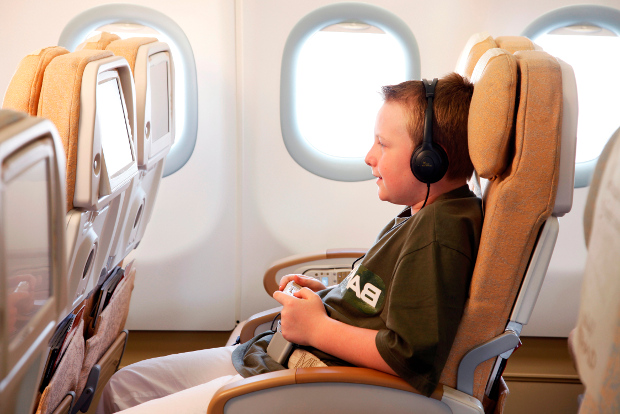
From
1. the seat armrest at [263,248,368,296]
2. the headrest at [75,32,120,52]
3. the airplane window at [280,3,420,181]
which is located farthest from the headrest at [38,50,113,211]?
the airplane window at [280,3,420,181]

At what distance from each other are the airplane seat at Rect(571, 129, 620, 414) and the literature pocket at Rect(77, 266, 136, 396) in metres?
1.53

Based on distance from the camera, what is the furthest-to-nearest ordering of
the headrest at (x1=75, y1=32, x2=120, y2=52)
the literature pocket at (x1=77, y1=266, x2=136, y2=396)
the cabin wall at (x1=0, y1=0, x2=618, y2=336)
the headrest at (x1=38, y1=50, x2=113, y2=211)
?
the cabin wall at (x1=0, y1=0, x2=618, y2=336), the headrest at (x1=75, y1=32, x2=120, y2=52), the literature pocket at (x1=77, y1=266, x2=136, y2=396), the headrest at (x1=38, y1=50, x2=113, y2=211)

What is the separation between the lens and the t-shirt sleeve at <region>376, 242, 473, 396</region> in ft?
3.98

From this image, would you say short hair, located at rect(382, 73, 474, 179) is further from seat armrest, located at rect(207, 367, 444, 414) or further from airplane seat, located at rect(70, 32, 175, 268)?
airplane seat, located at rect(70, 32, 175, 268)

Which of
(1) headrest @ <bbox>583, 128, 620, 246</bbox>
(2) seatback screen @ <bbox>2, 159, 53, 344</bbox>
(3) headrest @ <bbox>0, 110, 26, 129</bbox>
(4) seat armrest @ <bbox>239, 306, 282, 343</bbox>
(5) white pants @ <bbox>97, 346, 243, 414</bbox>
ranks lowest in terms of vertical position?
(5) white pants @ <bbox>97, 346, 243, 414</bbox>

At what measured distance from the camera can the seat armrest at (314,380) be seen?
1.24 m

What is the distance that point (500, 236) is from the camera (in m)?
1.23

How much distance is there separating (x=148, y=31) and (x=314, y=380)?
2.15m

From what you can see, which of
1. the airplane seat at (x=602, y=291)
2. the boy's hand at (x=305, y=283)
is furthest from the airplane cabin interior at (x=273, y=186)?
the boy's hand at (x=305, y=283)

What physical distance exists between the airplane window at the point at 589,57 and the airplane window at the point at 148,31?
5.64ft

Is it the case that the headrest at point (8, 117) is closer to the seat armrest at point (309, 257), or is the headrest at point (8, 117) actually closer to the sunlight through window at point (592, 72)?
the seat armrest at point (309, 257)

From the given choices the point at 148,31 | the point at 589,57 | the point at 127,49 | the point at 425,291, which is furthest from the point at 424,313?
the point at 589,57

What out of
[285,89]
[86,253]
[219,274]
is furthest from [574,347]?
[219,274]

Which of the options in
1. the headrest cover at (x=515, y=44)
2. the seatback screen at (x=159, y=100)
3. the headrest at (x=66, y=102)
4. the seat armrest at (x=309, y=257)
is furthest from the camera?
the seat armrest at (x=309, y=257)
